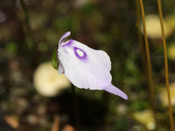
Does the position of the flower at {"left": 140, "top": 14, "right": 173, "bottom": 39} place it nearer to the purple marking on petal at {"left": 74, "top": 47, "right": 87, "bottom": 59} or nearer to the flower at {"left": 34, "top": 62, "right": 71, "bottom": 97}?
the flower at {"left": 34, "top": 62, "right": 71, "bottom": 97}

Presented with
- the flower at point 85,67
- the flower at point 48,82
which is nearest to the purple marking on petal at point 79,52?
the flower at point 85,67

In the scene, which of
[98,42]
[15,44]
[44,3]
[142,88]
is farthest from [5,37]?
[142,88]

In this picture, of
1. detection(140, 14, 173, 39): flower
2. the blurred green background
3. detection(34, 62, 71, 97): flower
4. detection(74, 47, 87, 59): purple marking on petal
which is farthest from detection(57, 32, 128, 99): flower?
detection(140, 14, 173, 39): flower

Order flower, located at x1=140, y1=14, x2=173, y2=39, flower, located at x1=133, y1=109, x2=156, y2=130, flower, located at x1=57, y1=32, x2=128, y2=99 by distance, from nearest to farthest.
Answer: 1. flower, located at x1=57, y1=32, x2=128, y2=99
2. flower, located at x1=133, y1=109, x2=156, y2=130
3. flower, located at x1=140, y1=14, x2=173, y2=39

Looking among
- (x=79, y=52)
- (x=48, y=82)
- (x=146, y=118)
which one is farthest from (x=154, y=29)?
(x=79, y=52)

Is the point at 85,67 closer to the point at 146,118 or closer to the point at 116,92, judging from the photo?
the point at 116,92

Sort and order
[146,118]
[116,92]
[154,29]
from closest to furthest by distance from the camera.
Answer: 1. [116,92]
2. [146,118]
3. [154,29]
